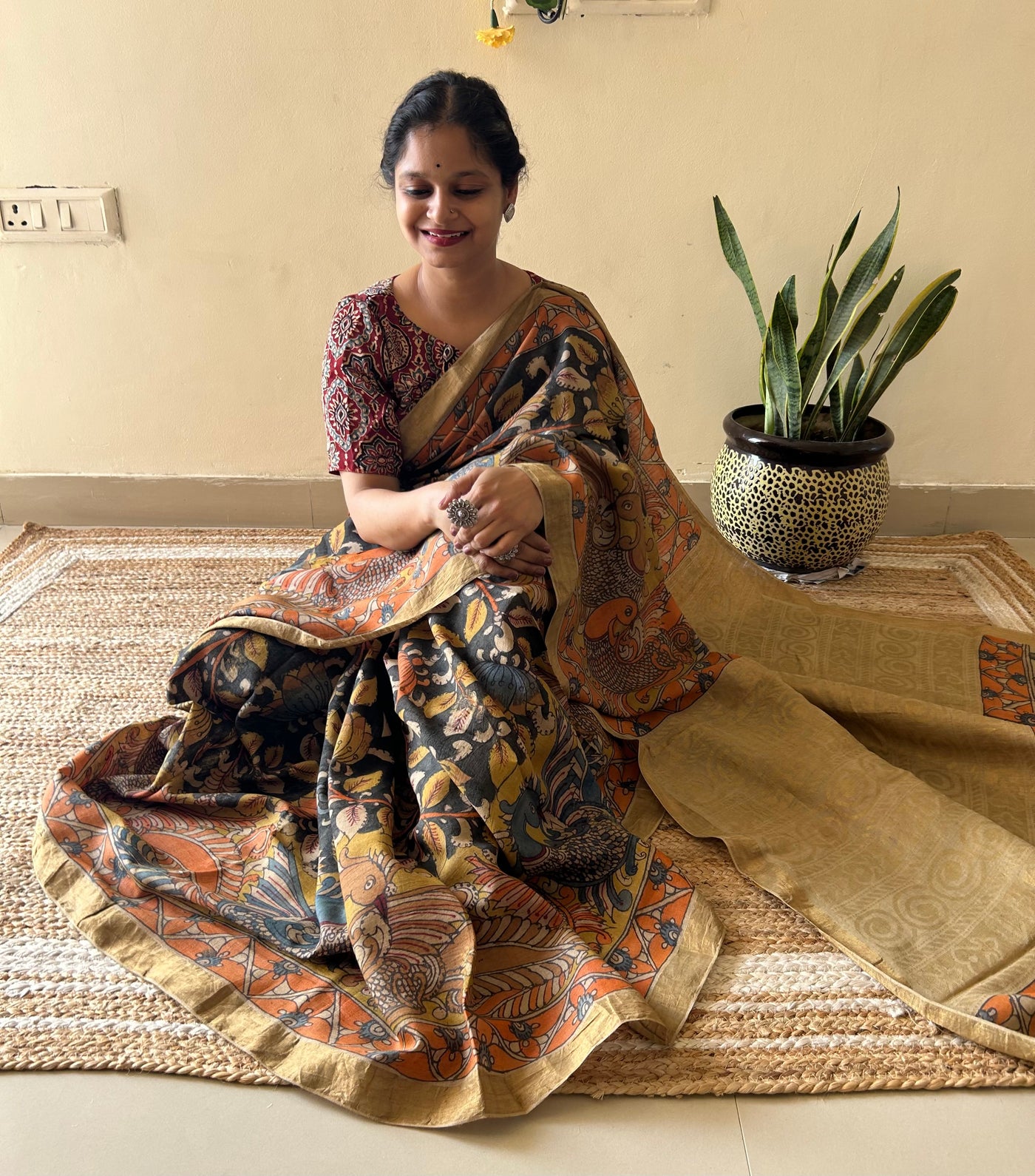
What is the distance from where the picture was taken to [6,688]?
5.79ft

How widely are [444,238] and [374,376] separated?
0.23 meters

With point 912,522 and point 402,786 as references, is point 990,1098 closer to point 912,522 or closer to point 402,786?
point 402,786

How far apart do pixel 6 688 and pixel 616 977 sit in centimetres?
123

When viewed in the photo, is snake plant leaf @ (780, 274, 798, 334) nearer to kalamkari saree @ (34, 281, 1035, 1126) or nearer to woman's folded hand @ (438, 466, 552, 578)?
kalamkari saree @ (34, 281, 1035, 1126)

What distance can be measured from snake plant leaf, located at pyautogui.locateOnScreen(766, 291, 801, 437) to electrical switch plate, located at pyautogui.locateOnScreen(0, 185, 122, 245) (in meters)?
1.42

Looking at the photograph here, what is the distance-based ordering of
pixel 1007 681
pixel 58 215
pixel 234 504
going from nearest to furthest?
pixel 1007 681, pixel 58 215, pixel 234 504

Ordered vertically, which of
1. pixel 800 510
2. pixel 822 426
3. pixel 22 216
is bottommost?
pixel 800 510

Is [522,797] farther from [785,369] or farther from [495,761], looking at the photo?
[785,369]

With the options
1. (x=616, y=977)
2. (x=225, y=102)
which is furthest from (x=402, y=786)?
(x=225, y=102)

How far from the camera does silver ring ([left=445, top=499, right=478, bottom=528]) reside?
1.27 meters

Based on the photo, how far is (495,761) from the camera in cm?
117

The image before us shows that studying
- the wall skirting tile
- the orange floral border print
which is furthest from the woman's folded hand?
the wall skirting tile

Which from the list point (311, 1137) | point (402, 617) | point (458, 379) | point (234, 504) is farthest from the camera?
point (234, 504)

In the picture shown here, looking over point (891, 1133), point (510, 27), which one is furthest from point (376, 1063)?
point (510, 27)
